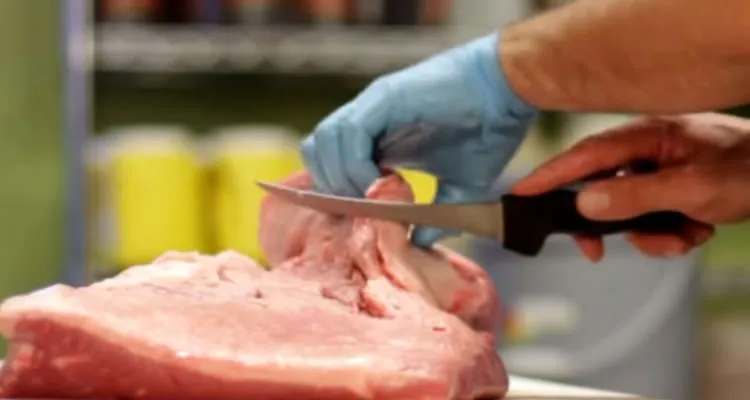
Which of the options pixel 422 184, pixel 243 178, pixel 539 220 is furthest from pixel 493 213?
pixel 243 178

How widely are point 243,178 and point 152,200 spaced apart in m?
0.13

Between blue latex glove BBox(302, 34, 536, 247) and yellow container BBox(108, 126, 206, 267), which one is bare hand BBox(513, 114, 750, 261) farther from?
yellow container BBox(108, 126, 206, 267)

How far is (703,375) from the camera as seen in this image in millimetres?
2441

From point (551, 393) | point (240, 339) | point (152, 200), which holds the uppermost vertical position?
point (240, 339)

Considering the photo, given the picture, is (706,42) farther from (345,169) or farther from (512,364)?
(512,364)

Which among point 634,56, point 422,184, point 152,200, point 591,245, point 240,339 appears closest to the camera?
point 240,339

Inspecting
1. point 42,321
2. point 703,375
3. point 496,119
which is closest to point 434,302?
point 496,119

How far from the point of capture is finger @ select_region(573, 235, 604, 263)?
3.74 feet

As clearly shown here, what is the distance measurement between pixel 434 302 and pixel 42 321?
11.7 inches

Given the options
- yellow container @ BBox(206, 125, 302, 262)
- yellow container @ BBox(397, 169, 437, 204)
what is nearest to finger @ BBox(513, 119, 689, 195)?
yellow container @ BBox(397, 169, 437, 204)

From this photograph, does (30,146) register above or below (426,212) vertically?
below

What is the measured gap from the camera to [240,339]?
2.84 feet

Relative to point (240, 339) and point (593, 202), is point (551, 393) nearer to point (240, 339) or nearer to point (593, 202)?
point (593, 202)

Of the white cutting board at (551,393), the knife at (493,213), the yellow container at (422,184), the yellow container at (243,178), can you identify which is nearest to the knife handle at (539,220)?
the knife at (493,213)
